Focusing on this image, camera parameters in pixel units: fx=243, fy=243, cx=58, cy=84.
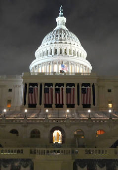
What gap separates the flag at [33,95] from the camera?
73750mm

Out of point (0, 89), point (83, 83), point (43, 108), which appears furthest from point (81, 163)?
point (0, 89)

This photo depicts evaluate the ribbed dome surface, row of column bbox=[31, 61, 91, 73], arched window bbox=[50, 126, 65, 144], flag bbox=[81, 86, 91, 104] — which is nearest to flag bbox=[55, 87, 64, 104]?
flag bbox=[81, 86, 91, 104]

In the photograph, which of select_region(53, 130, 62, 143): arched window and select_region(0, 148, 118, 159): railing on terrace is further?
select_region(53, 130, 62, 143): arched window

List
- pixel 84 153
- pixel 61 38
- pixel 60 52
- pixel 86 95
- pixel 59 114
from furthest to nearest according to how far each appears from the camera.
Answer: pixel 61 38
pixel 60 52
pixel 86 95
pixel 59 114
pixel 84 153

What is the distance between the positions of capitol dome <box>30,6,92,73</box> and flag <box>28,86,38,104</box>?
2464 centimetres

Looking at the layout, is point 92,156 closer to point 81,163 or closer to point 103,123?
point 81,163

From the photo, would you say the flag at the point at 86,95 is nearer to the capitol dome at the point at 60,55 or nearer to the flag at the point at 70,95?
the flag at the point at 70,95

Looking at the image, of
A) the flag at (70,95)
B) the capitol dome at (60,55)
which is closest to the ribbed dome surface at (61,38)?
the capitol dome at (60,55)

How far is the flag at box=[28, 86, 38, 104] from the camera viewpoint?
73750 millimetres

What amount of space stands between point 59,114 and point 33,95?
18.5m

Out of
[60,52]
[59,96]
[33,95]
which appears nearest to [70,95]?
[59,96]

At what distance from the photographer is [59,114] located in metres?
58.2

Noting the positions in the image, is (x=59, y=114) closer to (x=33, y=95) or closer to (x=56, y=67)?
(x=33, y=95)

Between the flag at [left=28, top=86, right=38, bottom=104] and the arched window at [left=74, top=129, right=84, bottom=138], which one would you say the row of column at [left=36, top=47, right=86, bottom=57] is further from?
the arched window at [left=74, top=129, right=84, bottom=138]
